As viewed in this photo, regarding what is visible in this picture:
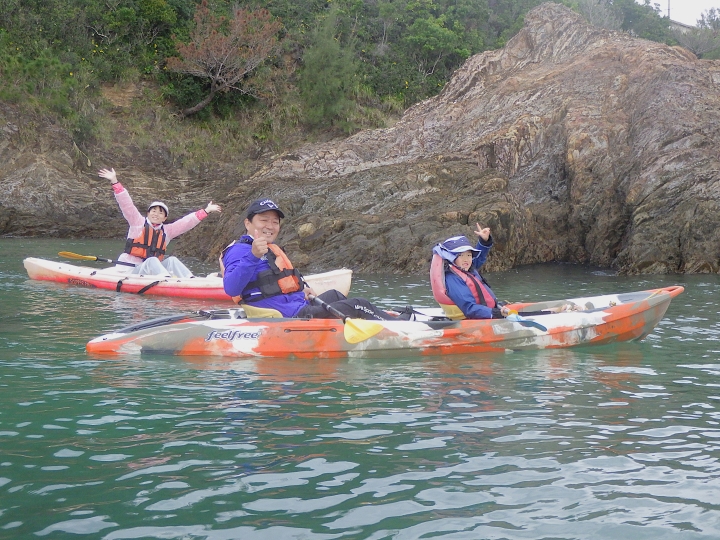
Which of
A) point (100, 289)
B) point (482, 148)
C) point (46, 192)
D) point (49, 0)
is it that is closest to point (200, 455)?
point (100, 289)

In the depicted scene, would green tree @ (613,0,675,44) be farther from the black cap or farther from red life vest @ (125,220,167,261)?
the black cap

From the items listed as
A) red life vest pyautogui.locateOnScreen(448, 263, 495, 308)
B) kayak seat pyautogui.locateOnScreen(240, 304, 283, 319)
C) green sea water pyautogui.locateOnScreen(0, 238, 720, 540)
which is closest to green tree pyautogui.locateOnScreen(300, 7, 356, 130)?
red life vest pyautogui.locateOnScreen(448, 263, 495, 308)

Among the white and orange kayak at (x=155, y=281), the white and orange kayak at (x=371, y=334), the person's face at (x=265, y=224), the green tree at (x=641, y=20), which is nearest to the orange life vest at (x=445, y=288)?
the white and orange kayak at (x=371, y=334)

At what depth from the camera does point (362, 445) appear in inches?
172

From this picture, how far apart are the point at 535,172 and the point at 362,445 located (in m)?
14.7

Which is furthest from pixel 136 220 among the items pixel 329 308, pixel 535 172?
pixel 535 172

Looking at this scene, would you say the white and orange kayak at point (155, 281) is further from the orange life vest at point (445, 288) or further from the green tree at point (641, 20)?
the green tree at point (641, 20)

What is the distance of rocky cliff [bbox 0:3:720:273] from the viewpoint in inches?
586

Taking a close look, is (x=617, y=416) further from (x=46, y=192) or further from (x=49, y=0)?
(x=49, y=0)

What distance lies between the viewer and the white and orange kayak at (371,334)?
22.8 feet

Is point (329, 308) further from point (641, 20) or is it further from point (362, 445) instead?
point (641, 20)

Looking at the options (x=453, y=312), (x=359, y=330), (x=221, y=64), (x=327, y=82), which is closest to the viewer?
(x=359, y=330)

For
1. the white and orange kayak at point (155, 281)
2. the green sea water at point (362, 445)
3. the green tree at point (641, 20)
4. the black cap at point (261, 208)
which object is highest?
the green tree at point (641, 20)

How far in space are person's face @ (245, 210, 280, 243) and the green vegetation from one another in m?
21.1
